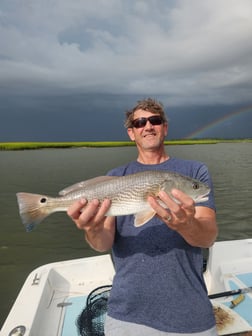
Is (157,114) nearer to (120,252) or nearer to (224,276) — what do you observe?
(120,252)

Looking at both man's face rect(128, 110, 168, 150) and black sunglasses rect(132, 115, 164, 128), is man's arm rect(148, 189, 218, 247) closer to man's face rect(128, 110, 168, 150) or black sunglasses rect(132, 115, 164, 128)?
man's face rect(128, 110, 168, 150)

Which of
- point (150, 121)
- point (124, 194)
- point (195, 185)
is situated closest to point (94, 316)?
point (124, 194)

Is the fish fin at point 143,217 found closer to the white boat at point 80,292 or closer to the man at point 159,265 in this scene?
the man at point 159,265

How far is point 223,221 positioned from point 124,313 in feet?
43.9

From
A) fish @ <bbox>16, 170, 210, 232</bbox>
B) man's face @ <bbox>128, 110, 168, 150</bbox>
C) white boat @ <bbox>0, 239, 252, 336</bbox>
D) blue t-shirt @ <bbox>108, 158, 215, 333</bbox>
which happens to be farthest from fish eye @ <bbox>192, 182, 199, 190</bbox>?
white boat @ <bbox>0, 239, 252, 336</bbox>

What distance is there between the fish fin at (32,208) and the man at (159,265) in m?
0.43

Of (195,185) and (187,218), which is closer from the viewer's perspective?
(187,218)

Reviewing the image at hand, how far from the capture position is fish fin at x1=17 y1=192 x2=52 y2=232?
3271 millimetres

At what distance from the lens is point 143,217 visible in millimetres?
3023

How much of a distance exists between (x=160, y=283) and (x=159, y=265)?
16cm

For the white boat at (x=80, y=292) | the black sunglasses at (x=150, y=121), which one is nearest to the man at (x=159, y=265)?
the black sunglasses at (x=150, y=121)

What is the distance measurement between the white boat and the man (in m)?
1.86

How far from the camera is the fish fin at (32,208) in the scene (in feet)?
10.7

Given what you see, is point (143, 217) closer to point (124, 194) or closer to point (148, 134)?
point (124, 194)
